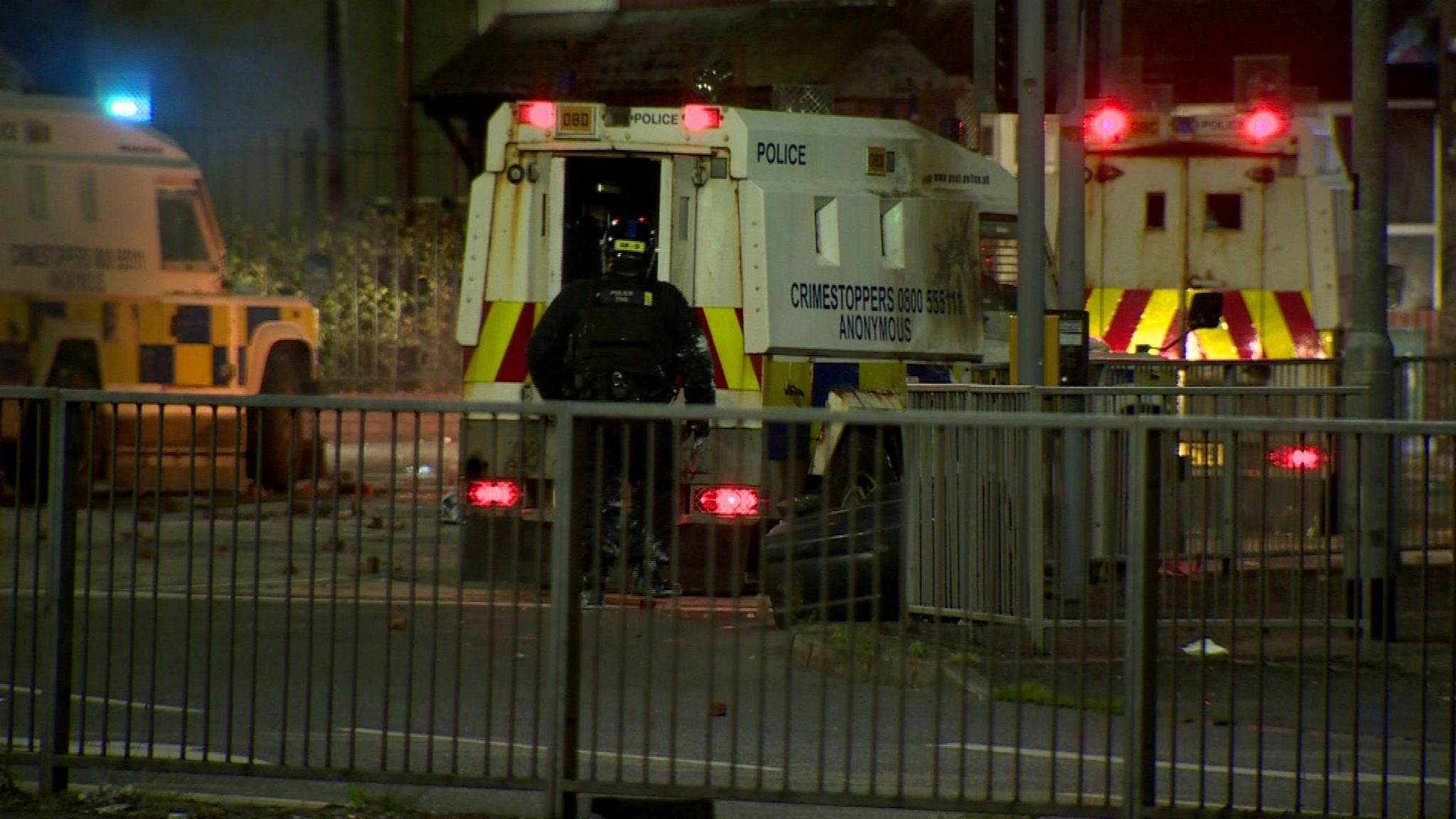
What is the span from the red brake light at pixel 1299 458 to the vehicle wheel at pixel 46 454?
3.46 m

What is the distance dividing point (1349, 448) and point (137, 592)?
350 centimetres

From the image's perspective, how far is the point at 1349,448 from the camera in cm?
Result: 564

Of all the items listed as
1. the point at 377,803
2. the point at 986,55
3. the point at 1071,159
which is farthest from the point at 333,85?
the point at 377,803

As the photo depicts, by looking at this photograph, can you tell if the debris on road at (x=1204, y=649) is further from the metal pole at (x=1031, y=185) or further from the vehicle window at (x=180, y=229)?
the vehicle window at (x=180, y=229)

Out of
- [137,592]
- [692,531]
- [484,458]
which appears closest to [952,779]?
[692,531]

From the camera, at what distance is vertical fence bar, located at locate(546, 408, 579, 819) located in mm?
5484

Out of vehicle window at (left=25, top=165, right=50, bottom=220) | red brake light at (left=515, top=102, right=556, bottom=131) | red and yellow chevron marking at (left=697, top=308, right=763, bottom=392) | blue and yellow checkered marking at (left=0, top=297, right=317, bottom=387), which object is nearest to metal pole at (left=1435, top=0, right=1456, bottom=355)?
red and yellow chevron marking at (left=697, top=308, right=763, bottom=392)

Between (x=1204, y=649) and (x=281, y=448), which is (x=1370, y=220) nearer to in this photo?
(x=1204, y=649)

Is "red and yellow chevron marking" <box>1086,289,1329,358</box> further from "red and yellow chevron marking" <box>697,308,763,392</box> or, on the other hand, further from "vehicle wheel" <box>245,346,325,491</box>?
"vehicle wheel" <box>245,346,325,491</box>

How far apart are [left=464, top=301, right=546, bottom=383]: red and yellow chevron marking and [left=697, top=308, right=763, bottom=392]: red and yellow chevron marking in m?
0.93

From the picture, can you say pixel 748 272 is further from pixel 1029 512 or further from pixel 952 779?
pixel 952 779

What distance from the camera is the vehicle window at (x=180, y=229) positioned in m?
16.2

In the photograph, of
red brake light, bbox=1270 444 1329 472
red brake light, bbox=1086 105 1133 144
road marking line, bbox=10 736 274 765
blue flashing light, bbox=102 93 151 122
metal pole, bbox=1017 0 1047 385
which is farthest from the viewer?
blue flashing light, bbox=102 93 151 122

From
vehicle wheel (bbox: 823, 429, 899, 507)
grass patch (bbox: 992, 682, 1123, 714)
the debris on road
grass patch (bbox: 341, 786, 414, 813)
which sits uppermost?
vehicle wheel (bbox: 823, 429, 899, 507)
